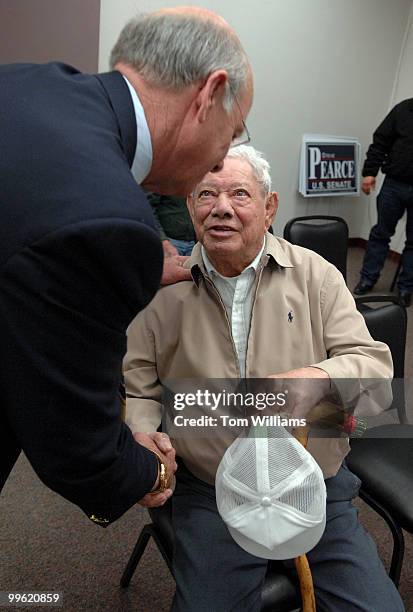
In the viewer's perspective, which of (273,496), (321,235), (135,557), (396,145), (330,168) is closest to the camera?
(273,496)

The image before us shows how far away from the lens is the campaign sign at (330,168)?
16.1 feet

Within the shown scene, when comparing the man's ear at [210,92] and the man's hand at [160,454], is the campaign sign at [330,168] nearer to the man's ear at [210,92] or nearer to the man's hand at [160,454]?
the man's hand at [160,454]

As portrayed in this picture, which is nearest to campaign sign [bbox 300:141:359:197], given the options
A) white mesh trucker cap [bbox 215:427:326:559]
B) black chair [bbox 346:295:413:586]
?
black chair [bbox 346:295:413:586]

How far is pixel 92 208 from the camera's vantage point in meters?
0.59

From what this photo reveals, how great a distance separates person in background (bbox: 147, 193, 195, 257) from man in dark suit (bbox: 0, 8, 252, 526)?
1.52m

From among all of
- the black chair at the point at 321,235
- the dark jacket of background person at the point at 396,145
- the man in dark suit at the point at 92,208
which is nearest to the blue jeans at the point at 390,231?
the dark jacket of background person at the point at 396,145

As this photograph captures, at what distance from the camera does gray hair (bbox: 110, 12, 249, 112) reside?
0.74 m

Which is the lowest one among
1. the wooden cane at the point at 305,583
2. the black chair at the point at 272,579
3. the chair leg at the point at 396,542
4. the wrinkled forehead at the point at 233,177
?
the chair leg at the point at 396,542

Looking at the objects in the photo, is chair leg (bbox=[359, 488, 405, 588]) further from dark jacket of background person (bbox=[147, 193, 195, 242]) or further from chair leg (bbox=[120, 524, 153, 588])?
dark jacket of background person (bbox=[147, 193, 195, 242])

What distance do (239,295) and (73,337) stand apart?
78 cm

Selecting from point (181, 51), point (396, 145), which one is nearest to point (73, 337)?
point (181, 51)

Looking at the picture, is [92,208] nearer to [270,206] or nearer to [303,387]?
[303,387]

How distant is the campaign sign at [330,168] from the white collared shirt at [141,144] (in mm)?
4324

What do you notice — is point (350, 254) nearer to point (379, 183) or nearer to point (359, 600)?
point (379, 183)
